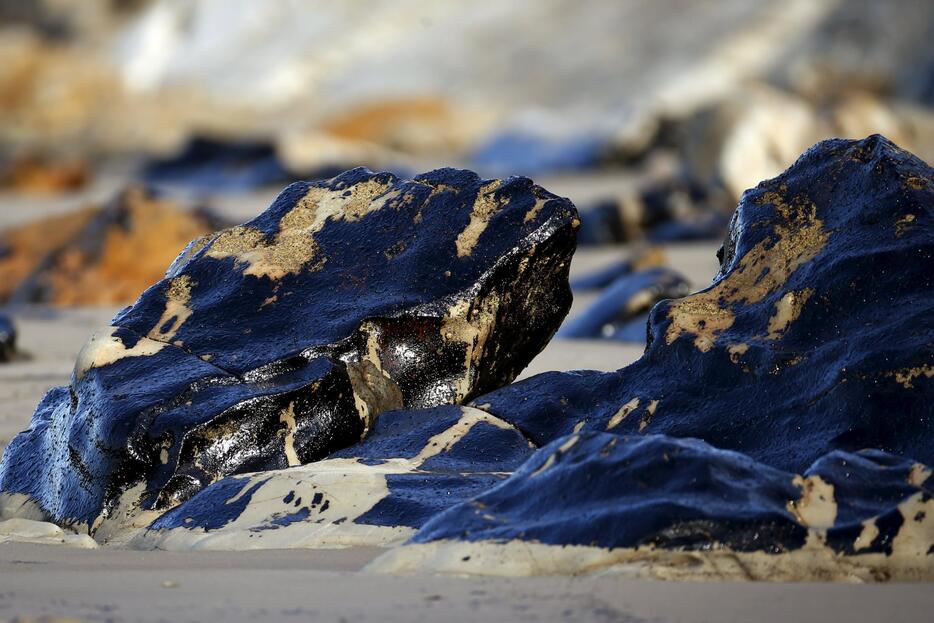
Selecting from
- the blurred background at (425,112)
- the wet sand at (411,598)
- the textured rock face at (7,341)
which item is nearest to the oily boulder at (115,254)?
the blurred background at (425,112)

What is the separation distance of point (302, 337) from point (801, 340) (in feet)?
3.59

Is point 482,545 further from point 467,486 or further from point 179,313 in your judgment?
point 179,313

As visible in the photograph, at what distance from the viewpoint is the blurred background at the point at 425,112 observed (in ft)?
28.6

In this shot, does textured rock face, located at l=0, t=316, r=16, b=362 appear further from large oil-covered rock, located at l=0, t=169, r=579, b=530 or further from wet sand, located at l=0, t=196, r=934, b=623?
wet sand, located at l=0, t=196, r=934, b=623

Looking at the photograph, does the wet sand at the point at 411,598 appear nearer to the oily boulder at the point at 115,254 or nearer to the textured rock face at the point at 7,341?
A: the textured rock face at the point at 7,341

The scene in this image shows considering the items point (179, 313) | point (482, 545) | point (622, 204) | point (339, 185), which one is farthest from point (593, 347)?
point (622, 204)

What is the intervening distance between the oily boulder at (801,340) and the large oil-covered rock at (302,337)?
202mm

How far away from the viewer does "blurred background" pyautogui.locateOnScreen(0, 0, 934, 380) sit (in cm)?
871

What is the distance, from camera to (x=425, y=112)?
74.9 feet

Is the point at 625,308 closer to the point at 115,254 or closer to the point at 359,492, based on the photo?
the point at 359,492

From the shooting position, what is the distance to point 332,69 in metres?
27.7

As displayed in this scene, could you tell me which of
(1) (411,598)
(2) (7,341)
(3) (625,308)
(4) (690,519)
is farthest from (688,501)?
(2) (7,341)

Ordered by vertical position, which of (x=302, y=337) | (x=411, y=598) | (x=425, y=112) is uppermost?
(x=425, y=112)

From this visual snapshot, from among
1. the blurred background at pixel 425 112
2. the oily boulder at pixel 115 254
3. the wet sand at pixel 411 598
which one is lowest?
the wet sand at pixel 411 598
